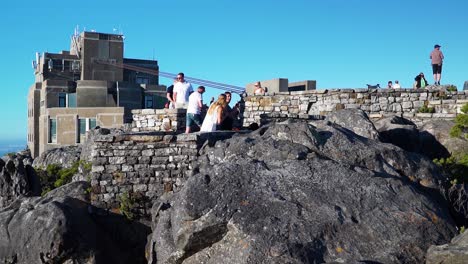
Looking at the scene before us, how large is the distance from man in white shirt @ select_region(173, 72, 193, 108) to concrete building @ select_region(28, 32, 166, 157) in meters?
18.4

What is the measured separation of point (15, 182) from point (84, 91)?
23895 millimetres

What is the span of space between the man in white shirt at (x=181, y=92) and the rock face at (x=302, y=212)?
261 inches

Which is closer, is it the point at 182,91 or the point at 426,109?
the point at 182,91

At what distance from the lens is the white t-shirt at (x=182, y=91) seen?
17219mm

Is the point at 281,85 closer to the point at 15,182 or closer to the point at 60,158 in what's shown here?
the point at 60,158

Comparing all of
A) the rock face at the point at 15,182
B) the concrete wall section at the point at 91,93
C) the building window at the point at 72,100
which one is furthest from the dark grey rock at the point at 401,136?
the building window at the point at 72,100

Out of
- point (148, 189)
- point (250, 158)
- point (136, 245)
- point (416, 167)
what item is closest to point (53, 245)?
point (136, 245)

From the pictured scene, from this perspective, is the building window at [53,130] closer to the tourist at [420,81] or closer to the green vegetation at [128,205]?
the tourist at [420,81]

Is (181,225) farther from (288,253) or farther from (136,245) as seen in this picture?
(136,245)

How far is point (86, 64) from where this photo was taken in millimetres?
43594

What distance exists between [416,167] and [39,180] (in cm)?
1145

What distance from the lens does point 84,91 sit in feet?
127

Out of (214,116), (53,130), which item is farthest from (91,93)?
(214,116)

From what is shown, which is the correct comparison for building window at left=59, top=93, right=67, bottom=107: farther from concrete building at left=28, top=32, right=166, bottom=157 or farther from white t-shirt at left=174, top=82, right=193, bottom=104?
white t-shirt at left=174, top=82, right=193, bottom=104
